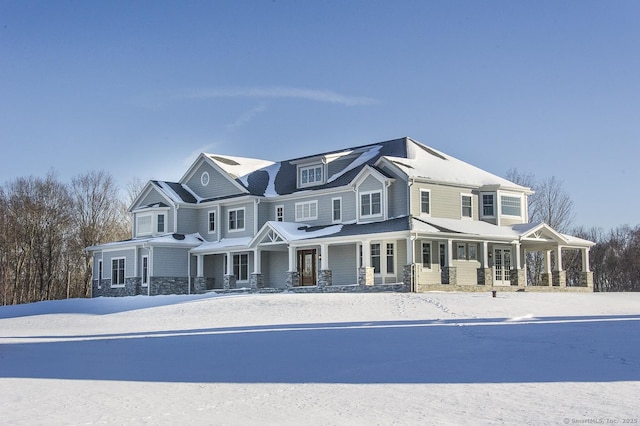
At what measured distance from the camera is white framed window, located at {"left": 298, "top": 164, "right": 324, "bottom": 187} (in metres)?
44.3

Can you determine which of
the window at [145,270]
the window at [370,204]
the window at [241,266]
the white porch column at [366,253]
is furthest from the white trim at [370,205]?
the window at [145,270]

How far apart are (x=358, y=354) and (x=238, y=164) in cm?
3484

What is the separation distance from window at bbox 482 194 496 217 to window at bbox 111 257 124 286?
73.8 feet

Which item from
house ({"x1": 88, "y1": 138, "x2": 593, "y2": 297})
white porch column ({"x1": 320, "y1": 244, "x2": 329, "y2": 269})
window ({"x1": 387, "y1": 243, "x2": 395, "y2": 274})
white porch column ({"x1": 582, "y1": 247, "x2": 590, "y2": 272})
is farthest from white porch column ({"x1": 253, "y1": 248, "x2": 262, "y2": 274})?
white porch column ({"x1": 582, "y1": 247, "x2": 590, "y2": 272})

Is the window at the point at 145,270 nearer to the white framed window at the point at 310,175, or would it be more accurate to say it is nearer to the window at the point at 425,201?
the white framed window at the point at 310,175

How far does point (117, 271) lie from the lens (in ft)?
158

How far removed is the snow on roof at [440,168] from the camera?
129ft

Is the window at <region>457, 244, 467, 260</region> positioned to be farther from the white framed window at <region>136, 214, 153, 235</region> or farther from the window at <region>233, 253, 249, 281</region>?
the white framed window at <region>136, 214, 153, 235</region>

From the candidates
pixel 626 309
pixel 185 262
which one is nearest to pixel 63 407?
pixel 626 309

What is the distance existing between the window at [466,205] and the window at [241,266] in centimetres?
1322

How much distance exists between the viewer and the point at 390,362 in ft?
47.9

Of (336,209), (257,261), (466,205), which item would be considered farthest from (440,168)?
(257,261)

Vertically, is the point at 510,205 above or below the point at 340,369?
above

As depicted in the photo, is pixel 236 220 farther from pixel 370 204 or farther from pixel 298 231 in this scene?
pixel 370 204
